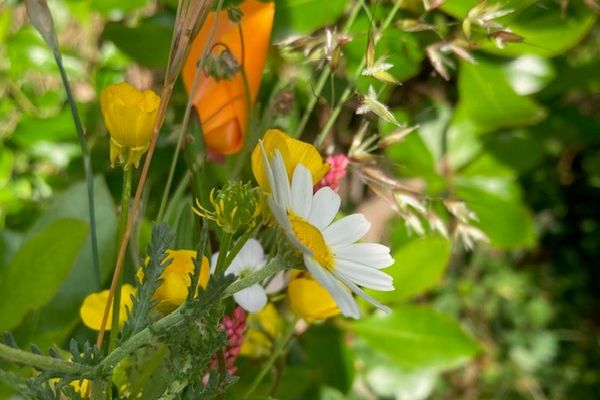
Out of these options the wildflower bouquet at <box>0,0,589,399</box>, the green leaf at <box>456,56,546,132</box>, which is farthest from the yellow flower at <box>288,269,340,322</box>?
the green leaf at <box>456,56,546,132</box>

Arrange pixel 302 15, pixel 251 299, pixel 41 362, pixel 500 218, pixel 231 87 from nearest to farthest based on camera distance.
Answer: pixel 41 362 < pixel 251 299 < pixel 231 87 < pixel 302 15 < pixel 500 218

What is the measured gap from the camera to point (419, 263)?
71 cm

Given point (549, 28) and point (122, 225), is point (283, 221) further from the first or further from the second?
point (549, 28)

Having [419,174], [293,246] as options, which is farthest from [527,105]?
[293,246]

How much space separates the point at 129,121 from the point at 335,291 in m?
0.11

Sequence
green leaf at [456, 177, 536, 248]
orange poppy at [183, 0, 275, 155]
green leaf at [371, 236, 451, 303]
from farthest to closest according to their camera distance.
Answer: green leaf at [456, 177, 536, 248], green leaf at [371, 236, 451, 303], orange poppy at [183, 0, 275, 155]

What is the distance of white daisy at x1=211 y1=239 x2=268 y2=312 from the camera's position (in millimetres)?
380

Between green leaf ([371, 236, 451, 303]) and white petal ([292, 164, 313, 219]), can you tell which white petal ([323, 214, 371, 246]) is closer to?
white petal ([292, 164, 313, 219])

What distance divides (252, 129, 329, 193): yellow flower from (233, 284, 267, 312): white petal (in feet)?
0.22

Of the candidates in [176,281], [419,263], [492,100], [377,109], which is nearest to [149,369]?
[176,281]

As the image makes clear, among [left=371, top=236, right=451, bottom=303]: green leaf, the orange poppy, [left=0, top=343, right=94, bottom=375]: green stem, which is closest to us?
[left=0, top=343, right=94, bottom=375]: green stem

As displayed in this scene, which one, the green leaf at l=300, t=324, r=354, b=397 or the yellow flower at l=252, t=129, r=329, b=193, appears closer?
the yellow flower at l=252, t=129, r=329, b=193

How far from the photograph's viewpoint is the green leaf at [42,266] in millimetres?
495

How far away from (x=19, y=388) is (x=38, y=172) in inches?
30.4
